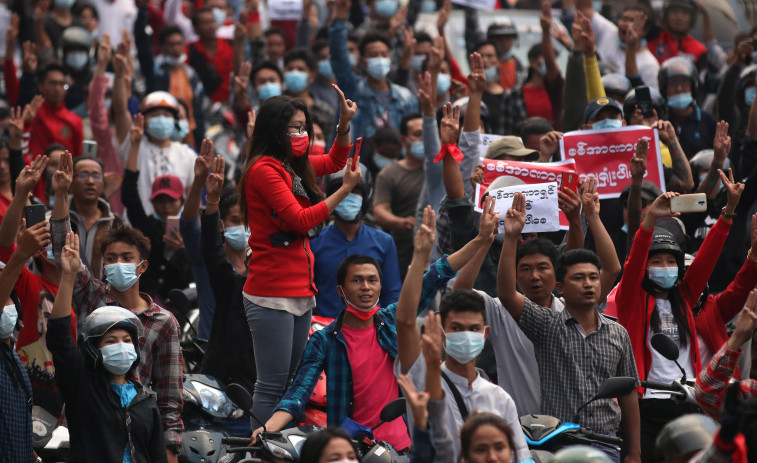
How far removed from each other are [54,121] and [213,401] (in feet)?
18.9

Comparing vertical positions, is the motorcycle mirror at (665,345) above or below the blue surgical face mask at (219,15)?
below

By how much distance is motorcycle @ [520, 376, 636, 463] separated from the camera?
22.4ft

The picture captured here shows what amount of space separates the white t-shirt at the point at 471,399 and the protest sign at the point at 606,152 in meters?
3.43

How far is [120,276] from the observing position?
8.06 metres

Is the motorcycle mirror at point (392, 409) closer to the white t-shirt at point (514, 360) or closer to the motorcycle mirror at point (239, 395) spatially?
the motorcycle mirror at point (239, 395)

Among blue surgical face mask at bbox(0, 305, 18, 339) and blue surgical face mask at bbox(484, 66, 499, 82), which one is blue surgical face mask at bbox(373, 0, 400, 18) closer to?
blue surgical face mask at bbox(484, 66, 499, 82)

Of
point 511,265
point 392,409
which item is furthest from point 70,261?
point 511,265

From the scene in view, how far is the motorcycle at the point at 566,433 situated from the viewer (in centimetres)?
683

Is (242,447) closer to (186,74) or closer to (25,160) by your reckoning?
(25,160)

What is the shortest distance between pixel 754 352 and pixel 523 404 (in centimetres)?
189

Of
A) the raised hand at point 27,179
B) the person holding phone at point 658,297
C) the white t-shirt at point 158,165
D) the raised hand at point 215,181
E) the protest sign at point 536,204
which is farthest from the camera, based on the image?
the white t-shirt at point 158,165

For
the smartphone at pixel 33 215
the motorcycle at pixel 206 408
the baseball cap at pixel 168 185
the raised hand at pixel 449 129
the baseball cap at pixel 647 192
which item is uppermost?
the raised hand at pixel 449 129

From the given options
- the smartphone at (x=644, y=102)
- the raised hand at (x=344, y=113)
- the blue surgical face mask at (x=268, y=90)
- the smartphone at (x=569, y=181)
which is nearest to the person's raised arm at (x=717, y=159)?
the smartphone at (x=644, y=102)

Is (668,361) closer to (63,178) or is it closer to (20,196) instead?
(63,178)
